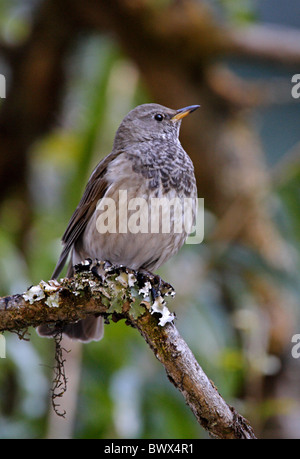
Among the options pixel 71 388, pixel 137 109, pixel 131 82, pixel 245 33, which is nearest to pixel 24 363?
pixel 71 388

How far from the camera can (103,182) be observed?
3.94 m

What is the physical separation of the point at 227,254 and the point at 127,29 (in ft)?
7.19

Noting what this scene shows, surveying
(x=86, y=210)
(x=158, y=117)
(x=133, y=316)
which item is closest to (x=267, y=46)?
(x=158, y=117)

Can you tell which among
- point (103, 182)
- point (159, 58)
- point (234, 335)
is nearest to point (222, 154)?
point (159, 58)

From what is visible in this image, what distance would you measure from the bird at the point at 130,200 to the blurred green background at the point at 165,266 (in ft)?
2.28

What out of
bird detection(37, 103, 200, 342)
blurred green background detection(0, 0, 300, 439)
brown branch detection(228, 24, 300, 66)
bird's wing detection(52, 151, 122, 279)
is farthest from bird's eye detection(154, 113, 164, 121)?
brown branch detection(228, 24, 300, 66)

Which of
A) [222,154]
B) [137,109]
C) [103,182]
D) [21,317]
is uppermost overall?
[222,154]

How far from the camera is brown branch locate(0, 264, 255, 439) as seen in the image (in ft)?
9.00

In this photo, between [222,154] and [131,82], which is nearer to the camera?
A: [222,154]

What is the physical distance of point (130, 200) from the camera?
3719 mm

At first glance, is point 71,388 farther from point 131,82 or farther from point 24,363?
point 131,82

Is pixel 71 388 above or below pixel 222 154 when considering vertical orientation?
below
